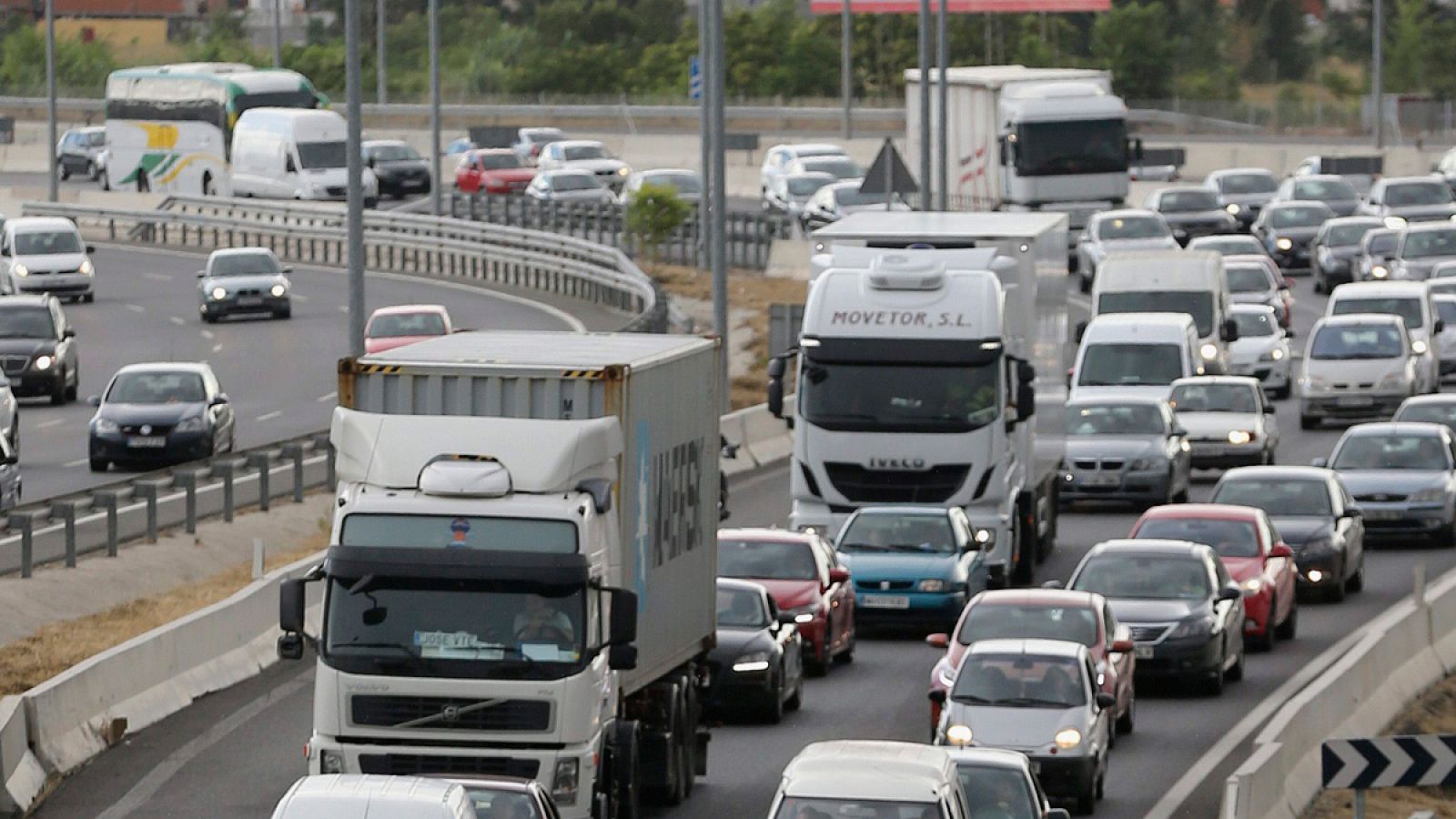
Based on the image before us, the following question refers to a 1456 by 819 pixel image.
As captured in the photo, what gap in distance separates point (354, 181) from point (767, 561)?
6.17m

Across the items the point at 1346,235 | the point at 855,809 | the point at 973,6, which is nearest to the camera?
the point at 855,809

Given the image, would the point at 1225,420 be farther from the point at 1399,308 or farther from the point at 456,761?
the point at 456,761

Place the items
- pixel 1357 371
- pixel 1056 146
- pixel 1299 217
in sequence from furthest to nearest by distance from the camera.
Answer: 1. pixel 1299 217
2. pixel 1056 146
3. pixel 1357 371

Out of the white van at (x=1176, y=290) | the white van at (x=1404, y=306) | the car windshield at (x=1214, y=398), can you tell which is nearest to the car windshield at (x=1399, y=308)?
the white van at (x=1404, y=306)

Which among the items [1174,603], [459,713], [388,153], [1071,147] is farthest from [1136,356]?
[388,153]

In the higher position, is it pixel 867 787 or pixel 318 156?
pixel 318 156

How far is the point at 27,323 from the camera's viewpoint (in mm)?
45781

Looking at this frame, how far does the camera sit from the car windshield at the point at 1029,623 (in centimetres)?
2273

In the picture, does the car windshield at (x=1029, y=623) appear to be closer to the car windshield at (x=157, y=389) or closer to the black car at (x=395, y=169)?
the car windshield at (x=157, y=389)

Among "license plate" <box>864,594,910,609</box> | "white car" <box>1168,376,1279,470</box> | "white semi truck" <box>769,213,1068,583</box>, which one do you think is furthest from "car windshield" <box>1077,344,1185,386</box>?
"license plate" <box>864,594,910,609</box>

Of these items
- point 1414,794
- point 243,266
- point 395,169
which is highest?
point 395,169

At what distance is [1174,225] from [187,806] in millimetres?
49258

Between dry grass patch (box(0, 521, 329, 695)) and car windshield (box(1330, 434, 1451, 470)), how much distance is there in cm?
1215

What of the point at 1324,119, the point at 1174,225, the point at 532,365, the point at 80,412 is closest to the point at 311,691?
the point at 532,365
